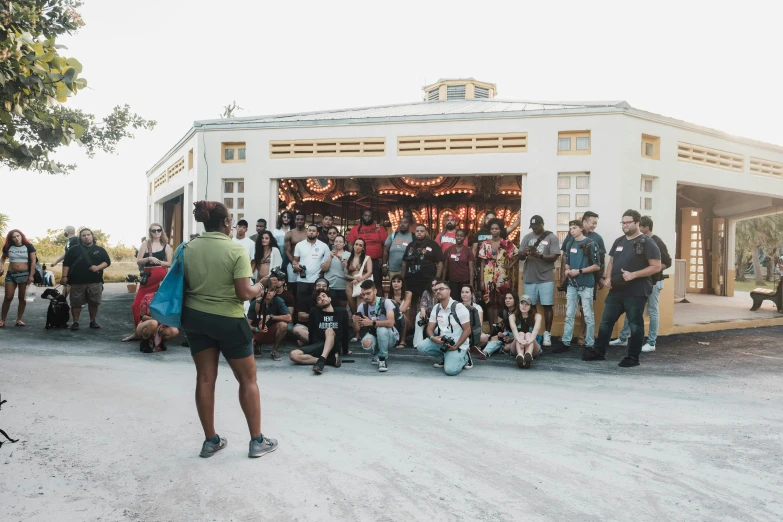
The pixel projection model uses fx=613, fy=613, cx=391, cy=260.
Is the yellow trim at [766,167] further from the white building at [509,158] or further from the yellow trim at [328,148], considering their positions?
the yellow trim at [328,148]

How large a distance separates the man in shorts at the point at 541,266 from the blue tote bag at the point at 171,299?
6.17 m

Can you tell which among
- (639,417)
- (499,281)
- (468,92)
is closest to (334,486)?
(639,417)

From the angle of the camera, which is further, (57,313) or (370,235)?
(370,235)

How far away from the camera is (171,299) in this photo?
13.4 ft

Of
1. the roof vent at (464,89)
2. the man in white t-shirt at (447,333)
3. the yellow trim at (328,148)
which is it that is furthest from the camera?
the roof vent at (464,89)

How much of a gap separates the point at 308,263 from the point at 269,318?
54.1 inches

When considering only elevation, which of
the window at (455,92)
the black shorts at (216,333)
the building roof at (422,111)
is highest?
the window at (455,92)

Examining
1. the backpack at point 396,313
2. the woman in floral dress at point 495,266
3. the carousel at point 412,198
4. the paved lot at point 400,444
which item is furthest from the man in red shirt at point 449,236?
→ the paved lot at point 400,444

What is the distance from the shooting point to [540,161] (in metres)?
10.4

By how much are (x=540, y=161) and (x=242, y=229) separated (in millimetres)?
5082

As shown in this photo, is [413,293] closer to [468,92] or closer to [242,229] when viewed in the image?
[242,229]

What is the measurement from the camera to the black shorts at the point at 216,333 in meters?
4.08

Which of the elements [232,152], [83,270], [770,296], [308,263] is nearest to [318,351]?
[308,263]

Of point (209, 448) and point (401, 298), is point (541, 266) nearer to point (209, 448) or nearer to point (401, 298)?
point (401, 298)
